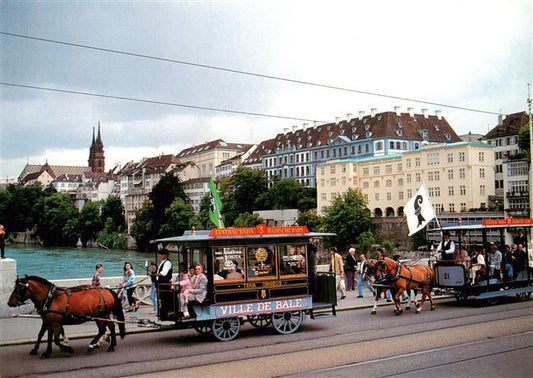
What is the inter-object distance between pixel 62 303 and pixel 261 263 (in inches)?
190

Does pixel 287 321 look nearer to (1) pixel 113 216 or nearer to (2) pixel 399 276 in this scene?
(2) pixel 399 276

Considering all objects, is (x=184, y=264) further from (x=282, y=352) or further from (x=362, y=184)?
(x=362, y=184)

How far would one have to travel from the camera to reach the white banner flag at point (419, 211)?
74.4 ft

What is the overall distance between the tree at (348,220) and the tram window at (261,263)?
7782 centimetres

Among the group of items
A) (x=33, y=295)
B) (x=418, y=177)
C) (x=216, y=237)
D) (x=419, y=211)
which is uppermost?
(x=418, y=177)

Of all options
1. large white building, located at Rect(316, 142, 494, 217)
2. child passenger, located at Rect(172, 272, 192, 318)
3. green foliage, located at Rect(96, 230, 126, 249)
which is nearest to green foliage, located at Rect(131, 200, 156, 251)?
green foliage, located at Rect(96, 230, 126, 249)

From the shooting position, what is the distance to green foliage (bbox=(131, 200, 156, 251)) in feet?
389

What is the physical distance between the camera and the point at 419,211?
2316cm

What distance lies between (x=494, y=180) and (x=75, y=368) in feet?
298

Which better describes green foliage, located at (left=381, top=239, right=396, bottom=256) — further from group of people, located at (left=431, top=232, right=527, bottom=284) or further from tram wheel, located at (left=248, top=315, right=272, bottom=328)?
tram wheel, located at (left=248, top=315, right=272, bottom=328)

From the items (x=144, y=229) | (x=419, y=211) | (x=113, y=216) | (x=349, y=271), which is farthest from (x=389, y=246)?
(x=113, y=216)

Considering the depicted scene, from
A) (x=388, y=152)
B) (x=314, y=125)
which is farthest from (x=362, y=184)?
(x=314, y=125)

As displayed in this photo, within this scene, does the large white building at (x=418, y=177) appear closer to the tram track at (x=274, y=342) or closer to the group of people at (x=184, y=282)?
the tram track at (x=274, y=342)

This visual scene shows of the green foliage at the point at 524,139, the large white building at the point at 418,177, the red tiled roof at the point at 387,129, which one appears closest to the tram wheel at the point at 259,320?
the large white building at the point at 418,177
